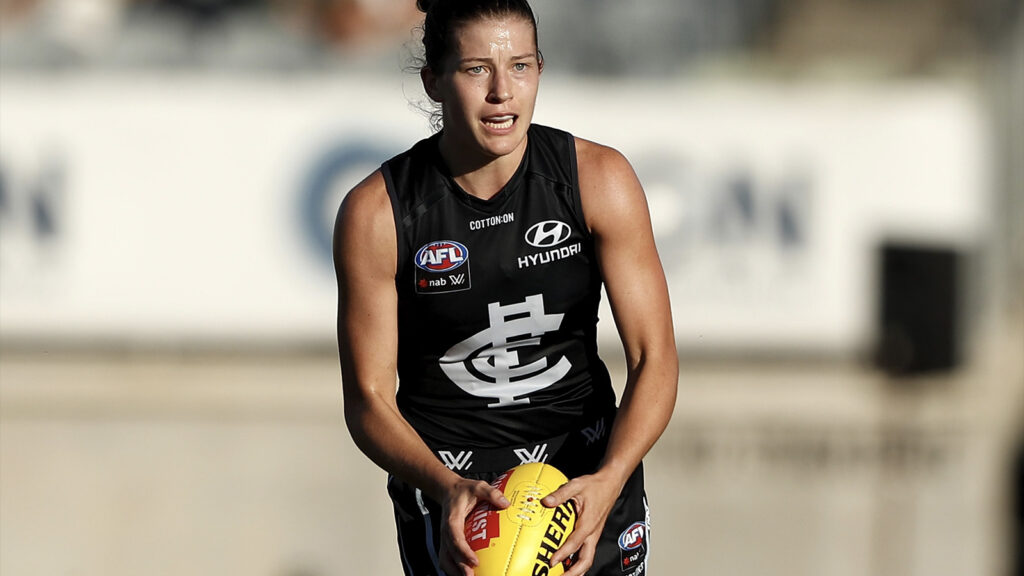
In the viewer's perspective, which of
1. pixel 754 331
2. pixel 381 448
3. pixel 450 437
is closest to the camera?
pixel 381 448

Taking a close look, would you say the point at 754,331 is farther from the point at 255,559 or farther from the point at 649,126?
the point at 255,559

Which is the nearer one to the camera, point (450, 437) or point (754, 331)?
point (450, 437)

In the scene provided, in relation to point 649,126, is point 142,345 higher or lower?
lower

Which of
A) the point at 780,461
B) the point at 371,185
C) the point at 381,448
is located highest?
the point at 371,185

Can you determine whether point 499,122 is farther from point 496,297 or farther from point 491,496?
point 491,496

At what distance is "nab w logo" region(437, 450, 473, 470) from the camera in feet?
13.8

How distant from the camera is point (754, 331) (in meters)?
9.86

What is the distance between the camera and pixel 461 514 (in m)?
3.64

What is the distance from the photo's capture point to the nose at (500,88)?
3.71 m

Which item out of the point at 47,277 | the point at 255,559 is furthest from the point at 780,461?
the point at 47,277

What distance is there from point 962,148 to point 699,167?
188 cm

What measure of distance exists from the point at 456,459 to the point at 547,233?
75 cm

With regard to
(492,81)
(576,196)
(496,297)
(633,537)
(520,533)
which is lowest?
(633,537)

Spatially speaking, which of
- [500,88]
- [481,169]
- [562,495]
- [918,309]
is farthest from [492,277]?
[918,309]
